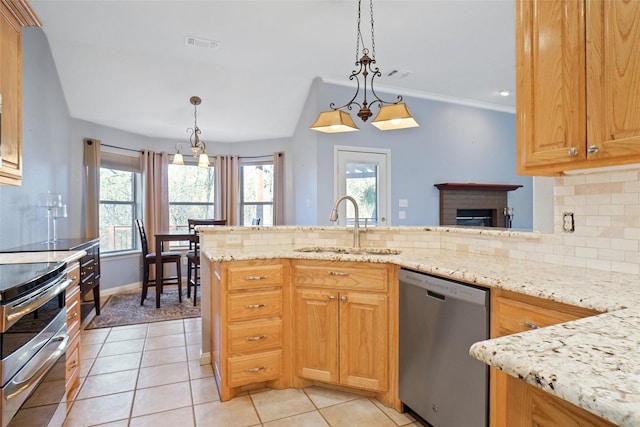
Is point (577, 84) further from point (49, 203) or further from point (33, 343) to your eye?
point (49, 203)

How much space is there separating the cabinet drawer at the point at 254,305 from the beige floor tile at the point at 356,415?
2.14ft

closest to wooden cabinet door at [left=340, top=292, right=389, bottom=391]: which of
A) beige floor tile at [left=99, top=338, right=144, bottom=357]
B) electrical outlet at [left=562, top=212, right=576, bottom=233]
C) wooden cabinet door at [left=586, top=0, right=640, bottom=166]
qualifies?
electrical outlet at [left=562, top=212, right=576, bottom=233]

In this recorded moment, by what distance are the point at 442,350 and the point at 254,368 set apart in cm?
116

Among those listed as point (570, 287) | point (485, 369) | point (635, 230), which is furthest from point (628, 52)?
point (485, 369)

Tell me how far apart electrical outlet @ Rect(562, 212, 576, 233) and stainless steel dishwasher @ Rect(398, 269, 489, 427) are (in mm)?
626

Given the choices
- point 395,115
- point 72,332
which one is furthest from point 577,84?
point 72,332

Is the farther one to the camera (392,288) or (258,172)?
(258,172)

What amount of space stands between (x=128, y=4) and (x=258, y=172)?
3.43 metres

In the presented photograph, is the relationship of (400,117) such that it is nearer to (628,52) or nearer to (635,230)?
(628,52)

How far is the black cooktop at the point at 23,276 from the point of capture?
1261 mm

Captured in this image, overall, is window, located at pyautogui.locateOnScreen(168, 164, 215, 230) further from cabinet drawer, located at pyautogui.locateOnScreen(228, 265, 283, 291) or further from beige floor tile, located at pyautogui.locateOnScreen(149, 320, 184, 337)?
cabinet drawer, located at pyautogui.locateOnScreen(228, 265, 283, 291)

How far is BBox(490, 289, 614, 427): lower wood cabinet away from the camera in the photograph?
650mm

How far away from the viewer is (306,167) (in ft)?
16.5

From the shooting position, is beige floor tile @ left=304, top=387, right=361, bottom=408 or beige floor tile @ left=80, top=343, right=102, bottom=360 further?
beige floor tile @ left=80, top=343, right=102, bottom=360
